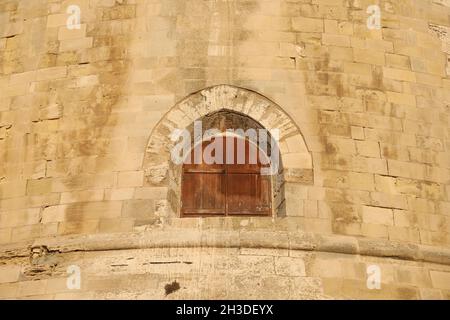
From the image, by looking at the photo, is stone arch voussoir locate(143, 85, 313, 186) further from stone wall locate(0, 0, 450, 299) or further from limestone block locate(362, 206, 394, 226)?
limestone block locate(362, 206, 394, 226)

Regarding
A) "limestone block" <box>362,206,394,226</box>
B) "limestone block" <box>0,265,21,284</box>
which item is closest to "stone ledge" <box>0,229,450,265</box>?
"limestone block" <box>362,206,394,226</box>

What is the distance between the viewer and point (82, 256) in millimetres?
6520

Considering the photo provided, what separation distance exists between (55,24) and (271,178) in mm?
2935

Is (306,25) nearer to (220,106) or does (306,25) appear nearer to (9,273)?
(220,106)

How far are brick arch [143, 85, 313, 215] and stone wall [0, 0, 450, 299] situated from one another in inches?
0.9

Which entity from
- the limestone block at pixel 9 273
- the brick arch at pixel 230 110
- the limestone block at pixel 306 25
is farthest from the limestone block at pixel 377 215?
the limestone block at pixel 9 273

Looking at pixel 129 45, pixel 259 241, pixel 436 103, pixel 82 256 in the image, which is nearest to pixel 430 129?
pixel 436 103

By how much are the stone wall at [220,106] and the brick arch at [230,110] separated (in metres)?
0.02

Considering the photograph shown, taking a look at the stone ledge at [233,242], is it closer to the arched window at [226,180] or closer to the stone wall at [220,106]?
the stone wall at [220,106]

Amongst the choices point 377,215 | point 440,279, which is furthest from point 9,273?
point 440,279

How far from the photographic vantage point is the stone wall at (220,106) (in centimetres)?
641

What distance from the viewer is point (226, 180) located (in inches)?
279

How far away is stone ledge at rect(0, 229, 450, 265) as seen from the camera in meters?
6.39
